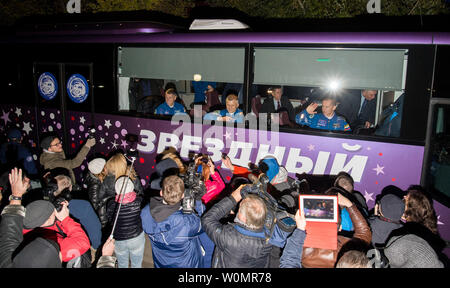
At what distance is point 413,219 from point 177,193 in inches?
104

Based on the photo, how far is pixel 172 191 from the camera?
11.8 ft

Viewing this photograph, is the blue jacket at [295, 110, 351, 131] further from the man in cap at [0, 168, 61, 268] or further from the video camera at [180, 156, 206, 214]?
the man in cap at [0, 168, 61, 268]

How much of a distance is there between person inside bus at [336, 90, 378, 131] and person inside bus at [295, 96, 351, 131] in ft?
0.40

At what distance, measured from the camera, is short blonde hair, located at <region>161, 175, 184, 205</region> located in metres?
3.61

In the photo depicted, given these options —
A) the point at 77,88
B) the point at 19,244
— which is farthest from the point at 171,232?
the point at 77,88

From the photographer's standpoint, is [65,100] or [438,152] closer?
[438,152]

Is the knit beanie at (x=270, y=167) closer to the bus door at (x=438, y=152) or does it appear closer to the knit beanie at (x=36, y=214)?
the bus door at (x=438, y=152)

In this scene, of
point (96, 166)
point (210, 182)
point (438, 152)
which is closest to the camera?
point (438, 152)

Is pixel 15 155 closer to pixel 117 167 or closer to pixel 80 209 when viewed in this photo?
pixel 117 167

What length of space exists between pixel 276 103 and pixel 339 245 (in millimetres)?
3046

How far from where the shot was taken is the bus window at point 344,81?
4570mm

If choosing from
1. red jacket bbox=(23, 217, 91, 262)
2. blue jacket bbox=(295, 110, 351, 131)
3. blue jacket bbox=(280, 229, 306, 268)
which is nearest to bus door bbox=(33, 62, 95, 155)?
red jacket bbox=(23, 217, 91, 262)

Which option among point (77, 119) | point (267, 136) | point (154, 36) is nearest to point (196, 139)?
point (267, 136)

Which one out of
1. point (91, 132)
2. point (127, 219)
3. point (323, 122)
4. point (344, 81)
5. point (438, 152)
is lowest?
point (127, 219)
